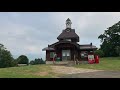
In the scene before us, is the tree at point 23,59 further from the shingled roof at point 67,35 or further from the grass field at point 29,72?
the grass field at point 29,72

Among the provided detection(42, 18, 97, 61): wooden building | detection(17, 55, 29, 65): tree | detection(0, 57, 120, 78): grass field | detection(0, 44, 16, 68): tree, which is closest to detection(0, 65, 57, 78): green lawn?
detection(0, 57, 120, 78): grass field

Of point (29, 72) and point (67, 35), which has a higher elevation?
point (67, 35)

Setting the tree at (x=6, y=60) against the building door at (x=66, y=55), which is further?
the tree at (x=6, y=60)

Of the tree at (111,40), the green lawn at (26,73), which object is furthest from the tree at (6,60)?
the green lawn at (26,73)

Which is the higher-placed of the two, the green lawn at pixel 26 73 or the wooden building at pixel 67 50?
the wooden building at pixel 67 50

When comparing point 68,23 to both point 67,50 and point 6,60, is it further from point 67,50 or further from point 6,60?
point 6,60

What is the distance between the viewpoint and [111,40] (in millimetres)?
59094

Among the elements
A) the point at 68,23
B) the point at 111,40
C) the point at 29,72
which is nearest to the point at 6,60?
the point at 68,23

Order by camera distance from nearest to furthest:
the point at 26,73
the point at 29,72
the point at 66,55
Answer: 1. the point at 26,73
2. the point at 29,72
3. the point at 66,55

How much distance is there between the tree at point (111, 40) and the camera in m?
56.8
